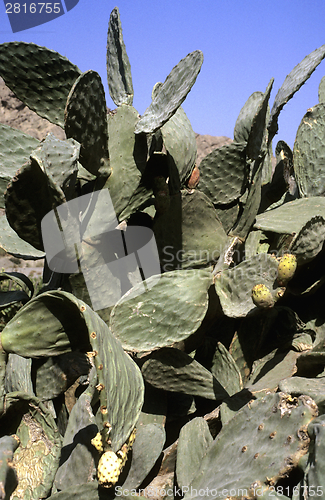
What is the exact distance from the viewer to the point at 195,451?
1325 millimetres

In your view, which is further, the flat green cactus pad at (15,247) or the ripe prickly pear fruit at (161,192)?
the flat green cactus pad at (15,247)

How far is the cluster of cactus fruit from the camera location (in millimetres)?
1052

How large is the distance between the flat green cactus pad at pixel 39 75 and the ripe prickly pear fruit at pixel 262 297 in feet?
3.50

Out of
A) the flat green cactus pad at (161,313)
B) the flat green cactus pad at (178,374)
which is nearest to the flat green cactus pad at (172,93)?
the flat green cactus pad at (161,313)

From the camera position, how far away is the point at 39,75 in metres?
1.60

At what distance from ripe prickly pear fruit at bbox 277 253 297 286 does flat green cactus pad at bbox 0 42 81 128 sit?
1.08 m

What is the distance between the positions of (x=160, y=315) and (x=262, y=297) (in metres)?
0.37

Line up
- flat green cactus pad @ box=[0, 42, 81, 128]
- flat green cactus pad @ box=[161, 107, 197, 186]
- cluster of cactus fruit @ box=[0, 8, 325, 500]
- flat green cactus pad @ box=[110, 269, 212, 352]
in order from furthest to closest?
1. flat green cactus pad @ box=[161, 107, 197, 186]
2. flat green cactus pad @ box=[0, 42, 81, 128]
3. flat green cactus pad @ box=[110, 269, 212, 352]
4. cluster of cactus fruit @ box=[0, 8, 325, 500]

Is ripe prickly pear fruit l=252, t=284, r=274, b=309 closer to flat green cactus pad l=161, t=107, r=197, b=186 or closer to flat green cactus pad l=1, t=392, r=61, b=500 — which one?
flat green cactus pad l=161, t=107, r=197, b=186

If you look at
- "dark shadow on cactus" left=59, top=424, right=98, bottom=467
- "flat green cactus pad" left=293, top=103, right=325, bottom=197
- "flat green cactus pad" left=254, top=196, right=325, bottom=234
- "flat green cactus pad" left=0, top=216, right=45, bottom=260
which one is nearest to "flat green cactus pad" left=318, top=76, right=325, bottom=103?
"flat green cactus pad" left=293, top=103, right=325, bottom=197

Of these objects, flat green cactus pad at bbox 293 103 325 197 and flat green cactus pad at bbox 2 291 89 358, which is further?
flat green cactus pad at bbox 293 103 325 197

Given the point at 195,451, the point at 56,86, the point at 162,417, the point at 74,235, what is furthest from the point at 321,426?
the point at 56,86

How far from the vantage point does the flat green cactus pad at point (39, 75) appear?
155 centimetres

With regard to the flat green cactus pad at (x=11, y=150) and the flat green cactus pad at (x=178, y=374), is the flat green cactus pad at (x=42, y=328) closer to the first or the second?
the flat green cactus pad at (x=178, y=374)
